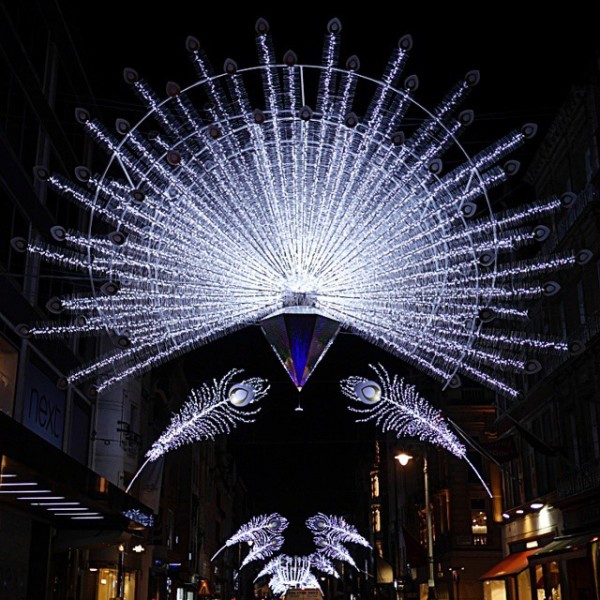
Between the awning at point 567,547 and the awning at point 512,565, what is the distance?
3.22 m

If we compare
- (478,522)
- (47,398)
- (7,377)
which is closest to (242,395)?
(7,377)

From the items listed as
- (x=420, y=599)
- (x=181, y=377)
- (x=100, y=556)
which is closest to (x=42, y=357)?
(x=100, y=556)

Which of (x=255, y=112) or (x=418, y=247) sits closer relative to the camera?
(x=255, y=112)

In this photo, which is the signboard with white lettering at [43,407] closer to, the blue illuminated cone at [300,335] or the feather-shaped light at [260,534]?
the blue illuminated cone at [300,335]

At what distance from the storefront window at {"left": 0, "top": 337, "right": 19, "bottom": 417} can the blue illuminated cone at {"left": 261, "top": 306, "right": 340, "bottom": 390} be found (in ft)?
34.2

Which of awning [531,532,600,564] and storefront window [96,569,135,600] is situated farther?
storefront window [96,569,135,600]

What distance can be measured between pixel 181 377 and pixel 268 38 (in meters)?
56.0

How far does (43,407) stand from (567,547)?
1789cm

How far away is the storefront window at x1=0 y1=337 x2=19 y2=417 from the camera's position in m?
24.5

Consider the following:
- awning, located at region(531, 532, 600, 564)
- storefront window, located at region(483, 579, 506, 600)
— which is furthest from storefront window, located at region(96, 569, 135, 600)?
storefront window, located at region(483, 579, 506, 600)

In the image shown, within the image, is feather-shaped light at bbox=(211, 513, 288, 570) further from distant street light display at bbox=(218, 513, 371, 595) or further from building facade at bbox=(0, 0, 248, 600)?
building facade at bbox=(0, 0, 248, 600)

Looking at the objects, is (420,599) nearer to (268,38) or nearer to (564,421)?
(564,421)

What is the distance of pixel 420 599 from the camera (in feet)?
236

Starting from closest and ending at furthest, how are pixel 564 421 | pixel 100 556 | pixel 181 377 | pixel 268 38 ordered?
pixel 268 38 → pixel 564 421 → pixel 100 556 → pixel 181 377
